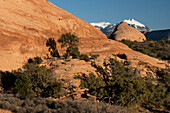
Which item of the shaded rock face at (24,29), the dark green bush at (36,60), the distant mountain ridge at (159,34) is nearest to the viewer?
the shaded rock face at (24,29)

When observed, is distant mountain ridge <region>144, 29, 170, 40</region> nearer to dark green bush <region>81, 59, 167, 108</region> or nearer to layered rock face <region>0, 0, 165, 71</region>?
layered rock face <region>0, 0, 165, 71</region>

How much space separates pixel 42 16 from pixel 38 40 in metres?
7.79

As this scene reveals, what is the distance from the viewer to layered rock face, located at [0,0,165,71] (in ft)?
79.1

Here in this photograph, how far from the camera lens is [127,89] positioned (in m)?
16.1

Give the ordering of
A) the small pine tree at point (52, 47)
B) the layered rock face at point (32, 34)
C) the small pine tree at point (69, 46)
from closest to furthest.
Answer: the layered rock face at point (32, 34)
the small pine tree at point (69, 46)
the small pine tree at point (52, 47)

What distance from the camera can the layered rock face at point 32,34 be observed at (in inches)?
949

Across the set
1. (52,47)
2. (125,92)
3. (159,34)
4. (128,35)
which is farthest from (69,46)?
(159,34)

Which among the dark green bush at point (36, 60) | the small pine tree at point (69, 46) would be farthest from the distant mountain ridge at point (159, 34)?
the dark green bush at point (36, 60)

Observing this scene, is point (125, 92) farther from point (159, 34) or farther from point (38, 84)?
point (159, 34)

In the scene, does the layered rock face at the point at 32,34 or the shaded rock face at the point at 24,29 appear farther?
the layered rock face at the point at 32,34

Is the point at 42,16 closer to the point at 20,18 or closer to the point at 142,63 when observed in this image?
the point at 20,18

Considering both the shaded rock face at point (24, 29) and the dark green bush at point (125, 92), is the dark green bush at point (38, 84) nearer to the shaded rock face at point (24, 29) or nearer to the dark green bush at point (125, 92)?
the dark green bush at point (125, 92)

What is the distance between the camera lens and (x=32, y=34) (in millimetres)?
28438

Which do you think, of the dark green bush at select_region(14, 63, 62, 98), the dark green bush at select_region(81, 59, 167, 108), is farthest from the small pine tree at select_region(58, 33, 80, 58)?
the dark green bush at select_region(14, 63, 62, 98)
